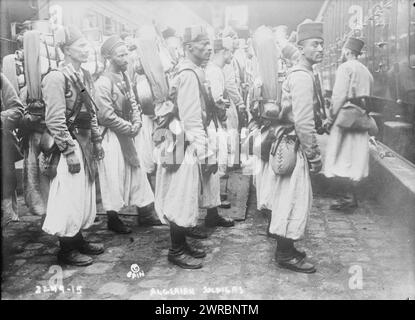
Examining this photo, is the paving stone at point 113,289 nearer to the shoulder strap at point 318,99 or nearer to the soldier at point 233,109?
the shoulder strap at point 318,99

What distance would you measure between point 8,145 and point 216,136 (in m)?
1.78

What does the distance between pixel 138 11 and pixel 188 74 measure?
256 cm

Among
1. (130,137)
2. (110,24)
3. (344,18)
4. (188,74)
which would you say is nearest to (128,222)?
(130,137)

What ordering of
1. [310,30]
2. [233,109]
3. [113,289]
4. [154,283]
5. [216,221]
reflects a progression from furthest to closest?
[233,109] → [216,221] → [310,30] → [154,283] → [113,289]

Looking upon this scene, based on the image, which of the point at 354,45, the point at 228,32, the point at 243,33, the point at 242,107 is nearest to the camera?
the point at 354,45

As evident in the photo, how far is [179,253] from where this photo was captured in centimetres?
388

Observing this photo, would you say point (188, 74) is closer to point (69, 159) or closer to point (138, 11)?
point (69, 159)

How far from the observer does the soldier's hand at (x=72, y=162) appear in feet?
12.2

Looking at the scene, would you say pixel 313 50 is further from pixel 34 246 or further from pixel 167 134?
pixel 34 246

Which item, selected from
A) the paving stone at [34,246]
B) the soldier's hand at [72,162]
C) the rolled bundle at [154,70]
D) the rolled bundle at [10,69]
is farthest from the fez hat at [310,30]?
the paving stone at [34,246]

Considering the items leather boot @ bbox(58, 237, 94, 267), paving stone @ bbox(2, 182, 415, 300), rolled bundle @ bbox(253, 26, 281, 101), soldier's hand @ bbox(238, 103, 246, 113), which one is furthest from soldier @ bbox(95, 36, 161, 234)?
soldier's hand @ bbox(238, 103, 246, 113)

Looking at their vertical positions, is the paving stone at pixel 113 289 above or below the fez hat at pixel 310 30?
below

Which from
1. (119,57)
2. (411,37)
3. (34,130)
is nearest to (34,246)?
(34,130)

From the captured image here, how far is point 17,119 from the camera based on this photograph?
3814mm
